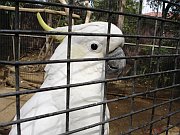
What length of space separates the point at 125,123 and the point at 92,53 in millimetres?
2247

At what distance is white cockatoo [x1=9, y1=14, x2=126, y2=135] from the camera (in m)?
1.12

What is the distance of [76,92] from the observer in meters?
1.24

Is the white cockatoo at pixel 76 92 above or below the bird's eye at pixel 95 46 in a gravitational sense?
below

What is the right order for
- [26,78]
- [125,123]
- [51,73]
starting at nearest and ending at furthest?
[51,73] → [125,123] → [26,78]

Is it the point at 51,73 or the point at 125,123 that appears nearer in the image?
the point at 51,73

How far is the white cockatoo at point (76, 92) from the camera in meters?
1.12

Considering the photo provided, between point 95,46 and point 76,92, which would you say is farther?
point 95,46

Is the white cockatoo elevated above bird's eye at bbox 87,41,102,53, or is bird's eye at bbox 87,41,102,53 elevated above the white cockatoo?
bird's eye at bbox 87,41,102,53

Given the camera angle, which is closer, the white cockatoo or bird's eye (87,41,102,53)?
the white cockatoo

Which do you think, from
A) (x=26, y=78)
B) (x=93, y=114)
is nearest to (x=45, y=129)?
(x=93, y=114)

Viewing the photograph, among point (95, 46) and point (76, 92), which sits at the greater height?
point (95, 46)

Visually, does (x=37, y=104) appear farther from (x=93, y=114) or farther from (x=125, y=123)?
(x=125, y=123)

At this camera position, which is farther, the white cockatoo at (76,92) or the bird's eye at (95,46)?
the bird's eye at (95,46)

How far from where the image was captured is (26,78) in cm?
499
